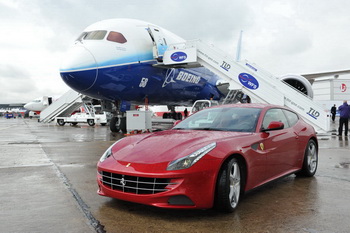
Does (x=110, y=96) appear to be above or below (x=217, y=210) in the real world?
above

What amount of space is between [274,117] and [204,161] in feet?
6.86

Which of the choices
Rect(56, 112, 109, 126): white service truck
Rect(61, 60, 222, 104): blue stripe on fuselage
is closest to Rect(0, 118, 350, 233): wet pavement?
Rect(61, 60, 222, 104): blue stripe on fuselage

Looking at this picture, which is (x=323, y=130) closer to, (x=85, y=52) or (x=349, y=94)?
(x=85, y=52)

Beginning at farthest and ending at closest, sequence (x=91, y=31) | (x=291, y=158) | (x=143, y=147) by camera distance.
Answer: (x=91, y=31) → (x=291, y=158) → (x=143, y=147)

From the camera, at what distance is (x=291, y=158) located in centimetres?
491

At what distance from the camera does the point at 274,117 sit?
16.3ft

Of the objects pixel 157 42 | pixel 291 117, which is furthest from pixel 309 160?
pixel 157 42

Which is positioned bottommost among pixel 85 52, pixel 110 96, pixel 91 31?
pixel 110 96

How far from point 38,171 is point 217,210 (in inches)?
146

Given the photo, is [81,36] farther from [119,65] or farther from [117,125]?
[117,125]

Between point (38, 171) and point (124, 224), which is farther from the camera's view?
point (38, 171)

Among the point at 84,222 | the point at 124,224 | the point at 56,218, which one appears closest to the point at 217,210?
the point at 124,224

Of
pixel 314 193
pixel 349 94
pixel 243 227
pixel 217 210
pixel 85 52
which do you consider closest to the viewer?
pixel 243 227

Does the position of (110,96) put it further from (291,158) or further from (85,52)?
(291,158)
